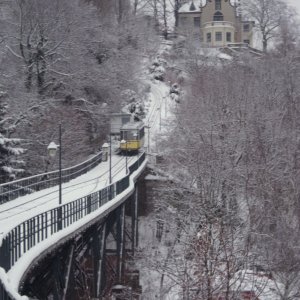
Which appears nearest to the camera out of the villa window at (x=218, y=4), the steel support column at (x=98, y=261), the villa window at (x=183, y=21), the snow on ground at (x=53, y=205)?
the snow on ground at (x=53, y=205)

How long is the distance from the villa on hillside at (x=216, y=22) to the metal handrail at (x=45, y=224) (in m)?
60.3

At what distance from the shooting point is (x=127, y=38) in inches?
2753

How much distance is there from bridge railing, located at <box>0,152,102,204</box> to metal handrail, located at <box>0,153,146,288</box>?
353 centimetres

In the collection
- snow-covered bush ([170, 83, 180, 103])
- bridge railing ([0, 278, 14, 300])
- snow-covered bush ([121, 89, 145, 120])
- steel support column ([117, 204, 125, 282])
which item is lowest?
steel support column ([117, 204, 125, 282])

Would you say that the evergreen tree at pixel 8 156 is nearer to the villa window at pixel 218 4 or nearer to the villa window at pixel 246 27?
the villa window at pixel 218 4

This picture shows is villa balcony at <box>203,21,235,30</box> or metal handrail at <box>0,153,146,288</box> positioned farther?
villa balcony at <box>203,21,235,30</box>

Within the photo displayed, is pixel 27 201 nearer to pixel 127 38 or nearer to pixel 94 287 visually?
pixel 94 287

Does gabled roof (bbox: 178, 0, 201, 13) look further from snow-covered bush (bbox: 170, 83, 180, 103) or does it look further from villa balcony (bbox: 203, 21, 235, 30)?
snow-covered bush (bbox: 170, 83, 180, 103)

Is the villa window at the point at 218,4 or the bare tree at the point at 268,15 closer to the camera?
the bare tree at the point at 268,15

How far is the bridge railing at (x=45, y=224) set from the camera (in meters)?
15.1

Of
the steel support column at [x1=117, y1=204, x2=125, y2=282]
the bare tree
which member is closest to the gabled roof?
the bare tree

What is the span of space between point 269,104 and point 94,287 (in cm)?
2535

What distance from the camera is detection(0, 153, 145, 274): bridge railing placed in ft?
49.5

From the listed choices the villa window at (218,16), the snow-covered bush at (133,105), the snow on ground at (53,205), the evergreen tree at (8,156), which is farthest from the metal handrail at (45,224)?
the villa window at (218,16)
